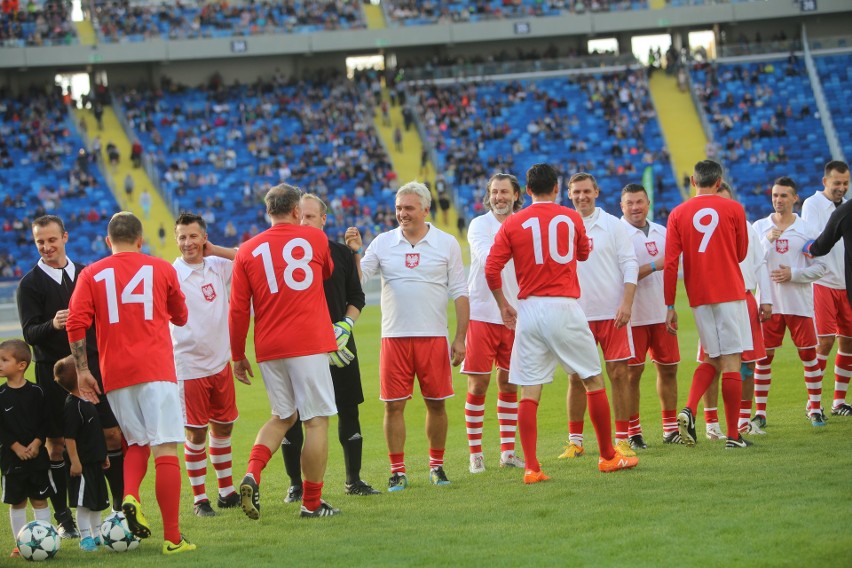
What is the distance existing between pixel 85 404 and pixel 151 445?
2.66 feet

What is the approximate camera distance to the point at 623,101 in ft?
161

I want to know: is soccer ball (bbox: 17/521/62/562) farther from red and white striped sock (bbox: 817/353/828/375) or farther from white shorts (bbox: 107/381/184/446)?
red and white striped sock (bbox: 817/353/828/375)

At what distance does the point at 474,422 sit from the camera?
982 centimetres

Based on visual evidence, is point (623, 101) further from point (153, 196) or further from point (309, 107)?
point (153, 196)

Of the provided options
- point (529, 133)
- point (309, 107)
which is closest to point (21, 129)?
point (309, 107)

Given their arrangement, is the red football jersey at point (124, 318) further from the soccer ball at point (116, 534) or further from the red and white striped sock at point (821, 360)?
the red and white striped sock at point (821, 360)

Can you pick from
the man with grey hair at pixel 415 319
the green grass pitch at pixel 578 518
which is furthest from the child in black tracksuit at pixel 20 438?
the man with grey hair at pixel 415 319

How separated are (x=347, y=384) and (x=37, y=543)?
9.11ft

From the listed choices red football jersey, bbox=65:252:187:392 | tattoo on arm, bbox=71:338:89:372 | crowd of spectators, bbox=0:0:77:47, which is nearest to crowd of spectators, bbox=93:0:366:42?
crowd of spectators, bbox=0:0:77:47

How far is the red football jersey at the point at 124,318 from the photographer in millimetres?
7188

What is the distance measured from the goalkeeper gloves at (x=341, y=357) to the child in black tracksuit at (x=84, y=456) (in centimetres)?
175

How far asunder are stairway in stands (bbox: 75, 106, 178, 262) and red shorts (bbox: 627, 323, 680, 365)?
29948 millimetres

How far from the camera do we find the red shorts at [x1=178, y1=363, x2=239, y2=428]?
873 cm

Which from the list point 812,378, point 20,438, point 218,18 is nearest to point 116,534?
point 20,438
